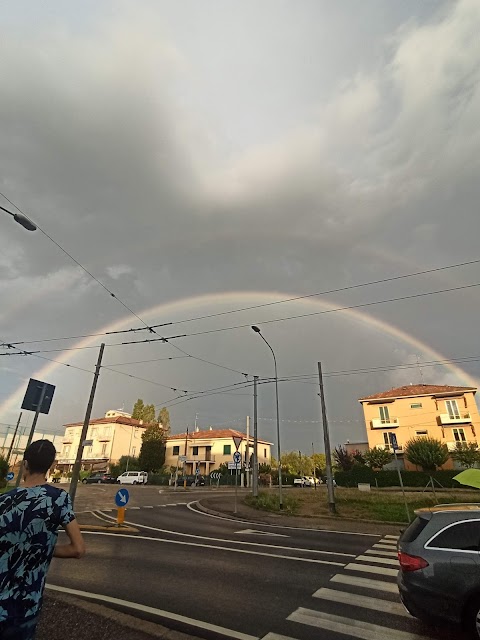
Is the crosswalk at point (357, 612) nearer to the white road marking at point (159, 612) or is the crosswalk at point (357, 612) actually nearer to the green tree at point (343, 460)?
the white road marking at point (159, 612)

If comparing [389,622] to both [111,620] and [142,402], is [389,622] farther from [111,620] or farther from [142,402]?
[142,402]

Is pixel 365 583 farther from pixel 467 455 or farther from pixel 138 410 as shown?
pixel 138 410

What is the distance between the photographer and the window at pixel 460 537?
14.9 feet

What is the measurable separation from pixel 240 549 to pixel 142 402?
70.5m

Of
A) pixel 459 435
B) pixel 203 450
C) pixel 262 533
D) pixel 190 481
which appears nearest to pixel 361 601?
pixel 262 533

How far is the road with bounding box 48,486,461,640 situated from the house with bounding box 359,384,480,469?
129 feet

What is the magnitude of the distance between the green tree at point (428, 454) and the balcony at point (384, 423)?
8.86 metres

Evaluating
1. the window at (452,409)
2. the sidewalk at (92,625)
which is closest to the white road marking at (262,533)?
the sidewalk at (92,625)


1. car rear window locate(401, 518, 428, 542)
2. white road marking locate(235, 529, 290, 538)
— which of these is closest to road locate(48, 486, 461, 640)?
white road marking locate(235, 529, 290, 538)

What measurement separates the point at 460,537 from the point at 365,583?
300 cm

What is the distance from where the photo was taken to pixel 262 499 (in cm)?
2261

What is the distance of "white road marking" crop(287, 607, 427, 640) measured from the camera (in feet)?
14.9

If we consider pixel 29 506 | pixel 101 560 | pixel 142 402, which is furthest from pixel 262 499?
pixel 142 402

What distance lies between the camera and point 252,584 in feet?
21.7
